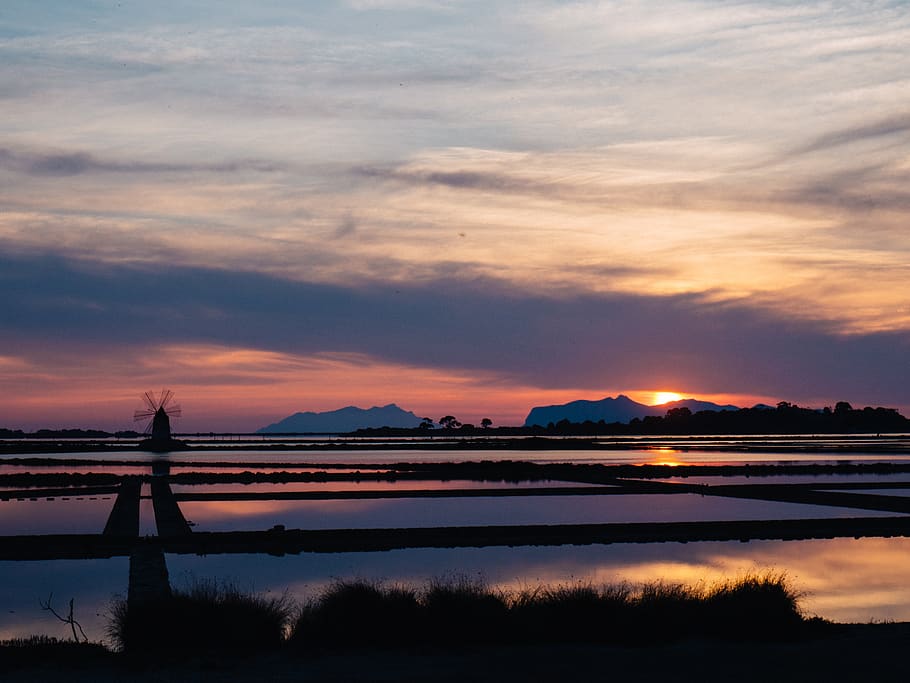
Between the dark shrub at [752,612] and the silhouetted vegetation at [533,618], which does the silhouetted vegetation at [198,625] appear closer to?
the silhouetted vegetation at [533,618]

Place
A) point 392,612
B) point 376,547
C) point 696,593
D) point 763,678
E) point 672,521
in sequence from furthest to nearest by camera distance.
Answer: point 672,521
point 376,547
point 696,593
point 392,612
point 763,678

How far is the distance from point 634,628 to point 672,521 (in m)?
15.2

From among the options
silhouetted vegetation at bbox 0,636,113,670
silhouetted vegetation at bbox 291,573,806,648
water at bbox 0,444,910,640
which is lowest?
water at bbox 0,444,910,640

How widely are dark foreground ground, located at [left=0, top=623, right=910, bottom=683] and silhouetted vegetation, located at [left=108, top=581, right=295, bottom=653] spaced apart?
1.27 ft

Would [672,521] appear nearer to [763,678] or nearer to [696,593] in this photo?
[696,593]

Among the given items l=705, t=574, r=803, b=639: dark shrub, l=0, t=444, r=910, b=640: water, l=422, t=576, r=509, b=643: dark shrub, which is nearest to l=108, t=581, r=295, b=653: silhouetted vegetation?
l=422, t=576, r=509, b=643: dark shrub

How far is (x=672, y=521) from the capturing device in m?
24.9

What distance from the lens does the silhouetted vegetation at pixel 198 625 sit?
381 inches

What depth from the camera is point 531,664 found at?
901 centimetres

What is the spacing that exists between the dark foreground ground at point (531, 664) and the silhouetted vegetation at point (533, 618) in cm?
34

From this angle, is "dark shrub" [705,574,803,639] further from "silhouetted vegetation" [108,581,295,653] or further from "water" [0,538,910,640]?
"silhouetted vegetation" [108,581,295,653]

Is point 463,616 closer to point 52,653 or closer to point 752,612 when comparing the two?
point 752,612

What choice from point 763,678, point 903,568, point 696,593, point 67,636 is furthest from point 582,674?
point 903,568

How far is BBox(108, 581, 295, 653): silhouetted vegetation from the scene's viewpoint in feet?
31.8
